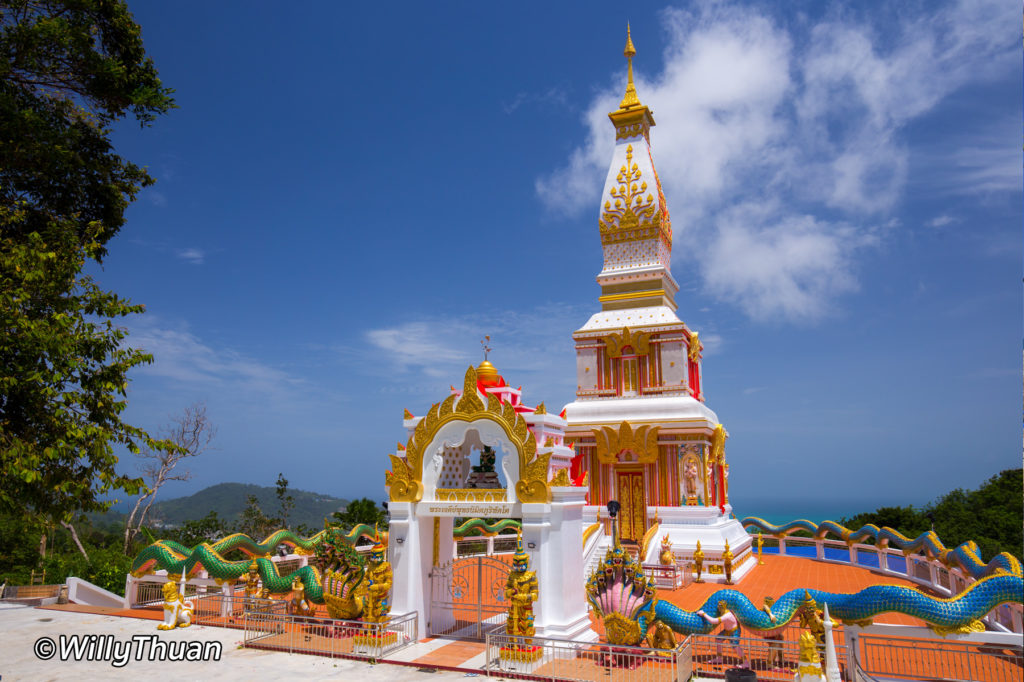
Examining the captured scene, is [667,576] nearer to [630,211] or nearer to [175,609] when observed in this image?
[175,609]

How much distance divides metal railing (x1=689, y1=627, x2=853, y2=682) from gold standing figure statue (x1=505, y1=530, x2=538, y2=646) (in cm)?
318

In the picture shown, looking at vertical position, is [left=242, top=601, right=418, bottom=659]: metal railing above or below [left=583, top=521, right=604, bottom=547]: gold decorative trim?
below

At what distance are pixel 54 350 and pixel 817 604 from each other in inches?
575

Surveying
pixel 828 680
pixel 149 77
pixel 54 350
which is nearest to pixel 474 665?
pixel 828 680

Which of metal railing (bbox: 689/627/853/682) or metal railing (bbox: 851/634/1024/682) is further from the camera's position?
metal railing (bbox: 689/627/853/682)

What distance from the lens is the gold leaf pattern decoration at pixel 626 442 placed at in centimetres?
2572

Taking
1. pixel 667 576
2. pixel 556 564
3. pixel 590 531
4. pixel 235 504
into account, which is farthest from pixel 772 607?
pixel 235 504

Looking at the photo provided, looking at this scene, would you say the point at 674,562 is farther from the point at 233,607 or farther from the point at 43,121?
the point at 43,121

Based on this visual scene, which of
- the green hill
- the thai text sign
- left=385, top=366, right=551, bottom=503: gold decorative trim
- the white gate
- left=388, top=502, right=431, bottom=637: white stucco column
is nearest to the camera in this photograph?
left=385, top=366, right=551, bottom=503: gold decorative trim

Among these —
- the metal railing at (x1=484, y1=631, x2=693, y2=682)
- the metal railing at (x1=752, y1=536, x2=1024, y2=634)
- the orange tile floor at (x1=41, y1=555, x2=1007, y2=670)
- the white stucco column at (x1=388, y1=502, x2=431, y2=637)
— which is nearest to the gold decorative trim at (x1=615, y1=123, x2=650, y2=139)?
the metal railing at (x1=752, y1=536, x2=1024, y2=634)

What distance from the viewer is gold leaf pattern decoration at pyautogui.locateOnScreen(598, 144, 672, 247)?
30094mm

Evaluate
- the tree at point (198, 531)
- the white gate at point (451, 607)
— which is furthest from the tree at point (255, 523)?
the white gate at point (451, 607)

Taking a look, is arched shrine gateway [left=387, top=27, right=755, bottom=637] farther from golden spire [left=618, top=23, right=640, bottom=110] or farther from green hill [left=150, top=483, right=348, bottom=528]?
green hill [left=150, top=483, right=348, bottom=528]

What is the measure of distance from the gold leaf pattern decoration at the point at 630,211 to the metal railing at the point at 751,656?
20.7 metres
